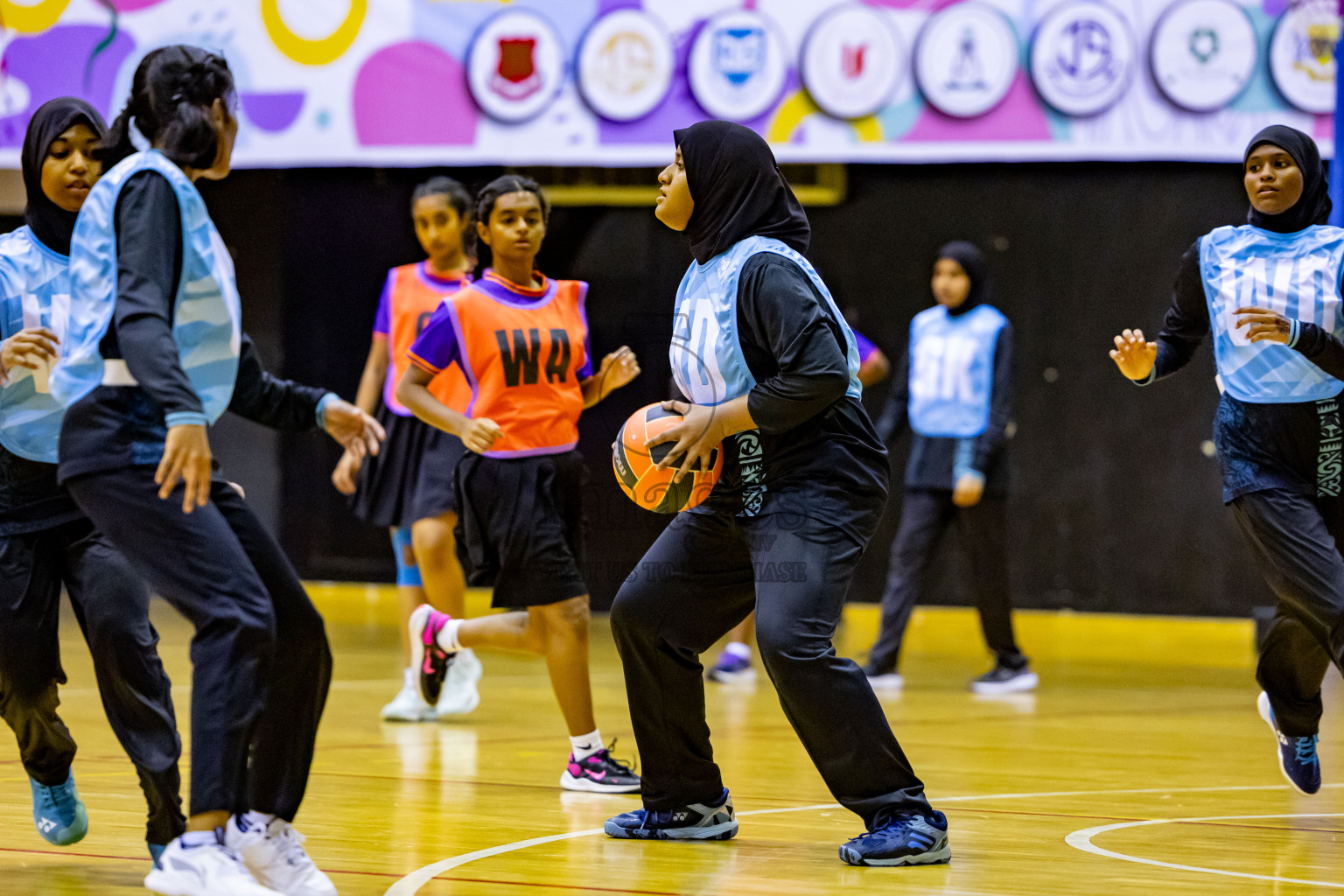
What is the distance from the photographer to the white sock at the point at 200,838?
122 inches

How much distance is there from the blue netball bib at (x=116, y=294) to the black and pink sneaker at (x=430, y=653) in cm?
266

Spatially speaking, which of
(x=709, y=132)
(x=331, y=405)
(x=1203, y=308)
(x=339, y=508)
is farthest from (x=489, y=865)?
(x=339, y=508)

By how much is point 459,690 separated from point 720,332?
3116 millimetres

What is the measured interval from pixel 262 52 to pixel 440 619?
3.71 m

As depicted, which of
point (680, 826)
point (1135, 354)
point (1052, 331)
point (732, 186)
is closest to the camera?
point (732, 186)

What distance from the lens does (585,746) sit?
4961mm

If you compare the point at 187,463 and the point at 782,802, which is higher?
the point at 187,463

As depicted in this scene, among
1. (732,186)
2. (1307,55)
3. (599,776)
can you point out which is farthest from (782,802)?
(1307,55)

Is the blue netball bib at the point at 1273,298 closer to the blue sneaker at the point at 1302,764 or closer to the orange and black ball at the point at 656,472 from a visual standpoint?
the blue sneaker at the point at 1302,764

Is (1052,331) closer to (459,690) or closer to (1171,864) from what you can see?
(459,690)

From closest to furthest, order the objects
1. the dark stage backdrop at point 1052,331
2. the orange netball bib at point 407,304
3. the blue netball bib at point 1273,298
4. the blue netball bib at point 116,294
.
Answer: the blue netball bib at point 116,294 < the blue netball bib at point 1273,298 < the orange netball bib at point 407,304 < the dark stage backdrop at point 1052,331

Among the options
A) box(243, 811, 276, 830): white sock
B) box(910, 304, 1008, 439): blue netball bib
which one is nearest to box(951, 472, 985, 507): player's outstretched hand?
box(910, 304, 1008, 439): blue netball bib

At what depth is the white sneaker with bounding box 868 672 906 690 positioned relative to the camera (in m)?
7.72

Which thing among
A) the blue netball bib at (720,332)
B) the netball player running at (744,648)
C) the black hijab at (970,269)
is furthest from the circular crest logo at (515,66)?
the blue netball bib at (720,332)
